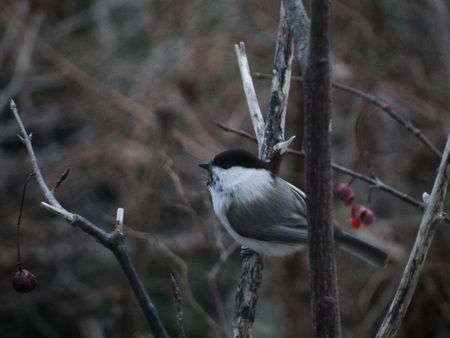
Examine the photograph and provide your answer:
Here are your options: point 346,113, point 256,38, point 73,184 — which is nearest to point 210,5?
point 256,38

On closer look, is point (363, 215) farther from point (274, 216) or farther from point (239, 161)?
point (239, 161)

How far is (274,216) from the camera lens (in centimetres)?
236

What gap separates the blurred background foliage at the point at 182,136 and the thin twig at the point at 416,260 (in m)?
2.46

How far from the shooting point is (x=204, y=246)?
4859 millimetres

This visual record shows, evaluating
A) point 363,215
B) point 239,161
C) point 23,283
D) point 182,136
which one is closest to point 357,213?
point 363,215

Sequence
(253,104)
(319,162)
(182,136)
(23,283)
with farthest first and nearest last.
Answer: (182,136), (253,104), (23,283), (319,162)

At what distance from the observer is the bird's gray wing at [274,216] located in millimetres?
2293

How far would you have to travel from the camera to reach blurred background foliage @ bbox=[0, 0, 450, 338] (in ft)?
14.6

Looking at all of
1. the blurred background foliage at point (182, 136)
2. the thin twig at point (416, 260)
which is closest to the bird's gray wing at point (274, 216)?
the thin twig at point (416, 260)

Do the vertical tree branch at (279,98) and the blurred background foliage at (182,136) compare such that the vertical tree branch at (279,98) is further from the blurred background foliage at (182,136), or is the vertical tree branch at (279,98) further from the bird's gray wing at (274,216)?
the blurred background foliage at (182,136)

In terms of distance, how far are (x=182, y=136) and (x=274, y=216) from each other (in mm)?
2108

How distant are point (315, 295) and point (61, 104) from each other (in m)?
3.84

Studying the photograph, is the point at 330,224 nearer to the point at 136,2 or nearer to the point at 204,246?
the point at 204,246

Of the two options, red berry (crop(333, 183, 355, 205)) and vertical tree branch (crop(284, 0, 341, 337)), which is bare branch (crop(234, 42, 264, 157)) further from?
vertical tree branch (crop(284, 0, 341, 337))
